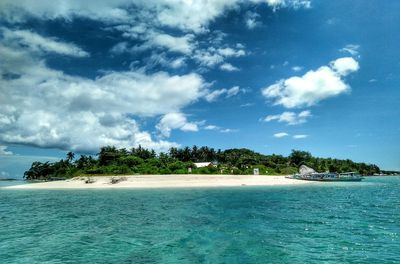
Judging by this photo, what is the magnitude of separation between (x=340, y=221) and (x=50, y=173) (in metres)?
181

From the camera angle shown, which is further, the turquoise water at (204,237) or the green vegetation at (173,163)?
the green vegetation at (173,163)

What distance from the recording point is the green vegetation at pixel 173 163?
110 m

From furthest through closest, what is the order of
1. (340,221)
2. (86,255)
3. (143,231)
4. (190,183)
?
1. (190,183)
2. (340,221)
3. (143,231)
4. (86,255)

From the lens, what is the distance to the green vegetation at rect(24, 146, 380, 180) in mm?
109938

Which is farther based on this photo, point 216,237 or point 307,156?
point 307,156

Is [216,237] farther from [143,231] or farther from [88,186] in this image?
[88,186]

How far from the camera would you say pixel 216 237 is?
20406 millimetres

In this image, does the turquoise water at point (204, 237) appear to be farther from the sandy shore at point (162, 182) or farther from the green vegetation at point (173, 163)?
the green vegetation at point (173, 163)

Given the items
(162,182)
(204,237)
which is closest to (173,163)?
(162,182)

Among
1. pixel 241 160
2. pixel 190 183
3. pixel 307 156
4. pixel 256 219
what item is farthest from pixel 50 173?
Answer: pixel 256 219

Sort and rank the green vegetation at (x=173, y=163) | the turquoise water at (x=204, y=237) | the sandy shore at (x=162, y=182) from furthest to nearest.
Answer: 1. the green vegetation at (x=173, y=163)
2. the sandy shore at (x=162, y=182)
3. the turquoise water at (x=204, y=237)

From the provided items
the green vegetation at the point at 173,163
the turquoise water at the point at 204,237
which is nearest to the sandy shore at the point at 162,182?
the green vegetation at the point at 173,163

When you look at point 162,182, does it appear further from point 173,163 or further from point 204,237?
point 204,237

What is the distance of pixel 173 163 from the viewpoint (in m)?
116
